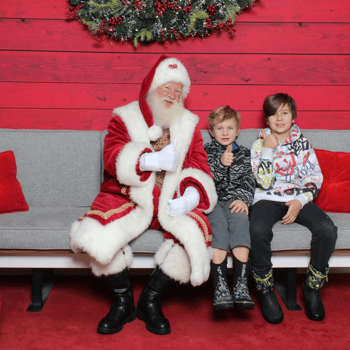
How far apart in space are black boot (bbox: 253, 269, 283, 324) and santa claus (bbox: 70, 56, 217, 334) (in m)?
0.29

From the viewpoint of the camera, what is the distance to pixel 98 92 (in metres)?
2.37

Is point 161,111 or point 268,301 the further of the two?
point 161,111

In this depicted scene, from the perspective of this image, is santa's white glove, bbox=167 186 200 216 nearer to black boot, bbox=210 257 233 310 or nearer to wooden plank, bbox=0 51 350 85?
black boot, bbox=210 257 233 310

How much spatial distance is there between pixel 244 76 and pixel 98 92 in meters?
0.97

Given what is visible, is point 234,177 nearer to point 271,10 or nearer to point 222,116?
point 222,116

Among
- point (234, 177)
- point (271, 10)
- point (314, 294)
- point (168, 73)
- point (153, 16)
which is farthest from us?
point (271, 10)

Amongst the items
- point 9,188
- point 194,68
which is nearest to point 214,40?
point 194,68

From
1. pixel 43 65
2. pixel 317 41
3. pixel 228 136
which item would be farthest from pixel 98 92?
pixel 317 41

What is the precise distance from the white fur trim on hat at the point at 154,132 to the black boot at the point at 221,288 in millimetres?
640

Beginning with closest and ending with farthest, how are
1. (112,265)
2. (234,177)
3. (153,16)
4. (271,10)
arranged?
1. (112,265)
2. (234,177)
3. (153,16)
4. (271,10)

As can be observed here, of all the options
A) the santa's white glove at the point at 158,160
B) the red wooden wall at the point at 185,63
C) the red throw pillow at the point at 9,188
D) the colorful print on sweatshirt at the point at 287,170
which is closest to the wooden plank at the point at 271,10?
the red wooden wall at the point at 185,63

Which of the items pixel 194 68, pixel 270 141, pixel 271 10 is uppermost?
pixel 271 10

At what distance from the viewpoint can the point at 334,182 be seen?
1.99 metres

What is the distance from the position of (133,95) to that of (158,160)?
3.14ft
